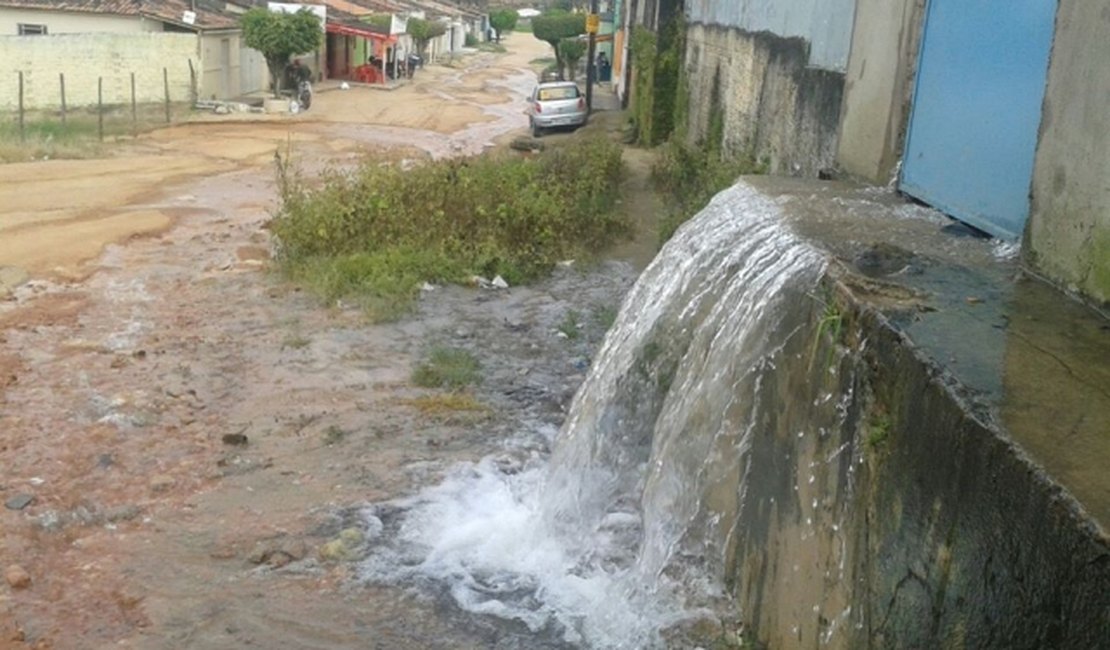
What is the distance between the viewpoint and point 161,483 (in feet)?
23.7

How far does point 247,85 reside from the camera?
35.8 m

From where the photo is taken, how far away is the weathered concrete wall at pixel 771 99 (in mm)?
8297

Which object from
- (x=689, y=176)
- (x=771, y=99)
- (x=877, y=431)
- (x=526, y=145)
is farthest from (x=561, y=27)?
(x=877, y=431)

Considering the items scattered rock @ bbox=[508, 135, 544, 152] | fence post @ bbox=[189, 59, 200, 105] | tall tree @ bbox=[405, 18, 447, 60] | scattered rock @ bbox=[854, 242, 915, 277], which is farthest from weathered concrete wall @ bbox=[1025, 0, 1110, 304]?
A: tall tree @ bbox=[405, 18, 447, 60]

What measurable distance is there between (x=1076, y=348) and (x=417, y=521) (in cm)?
390

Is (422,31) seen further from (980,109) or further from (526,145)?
(980,109)

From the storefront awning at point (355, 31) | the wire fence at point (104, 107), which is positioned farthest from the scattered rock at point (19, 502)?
the storefront awning at point (355, 31)

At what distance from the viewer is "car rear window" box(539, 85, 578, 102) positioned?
2753 cm

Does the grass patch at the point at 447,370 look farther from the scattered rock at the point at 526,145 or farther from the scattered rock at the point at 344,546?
the scattered rock at the point at 526,145

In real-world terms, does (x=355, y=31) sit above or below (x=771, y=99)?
above

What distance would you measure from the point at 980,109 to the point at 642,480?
2.50 m

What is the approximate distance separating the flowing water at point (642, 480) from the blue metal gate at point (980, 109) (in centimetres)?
88

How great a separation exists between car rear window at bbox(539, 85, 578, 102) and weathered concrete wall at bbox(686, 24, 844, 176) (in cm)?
1222

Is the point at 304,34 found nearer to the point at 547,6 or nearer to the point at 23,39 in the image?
the point at 23,39
